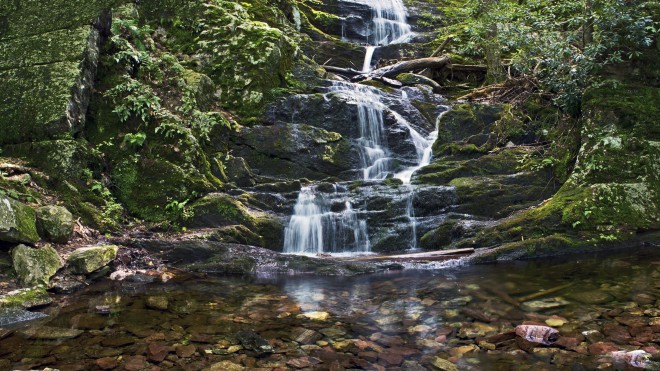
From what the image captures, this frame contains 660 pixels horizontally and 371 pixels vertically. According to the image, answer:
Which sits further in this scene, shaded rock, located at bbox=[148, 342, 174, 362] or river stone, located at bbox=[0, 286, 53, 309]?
river stone, located at bbox=[0, 286, 53, 309]

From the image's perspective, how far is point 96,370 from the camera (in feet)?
11.5

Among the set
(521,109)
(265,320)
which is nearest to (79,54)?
(265,320)

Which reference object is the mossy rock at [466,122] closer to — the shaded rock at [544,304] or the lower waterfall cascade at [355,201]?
the lower waterfall cascade at [355,201]

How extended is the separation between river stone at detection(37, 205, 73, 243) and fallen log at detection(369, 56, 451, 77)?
10747 millimetres

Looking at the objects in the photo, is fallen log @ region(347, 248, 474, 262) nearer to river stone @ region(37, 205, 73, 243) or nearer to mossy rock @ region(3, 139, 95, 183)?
river stone @ region(37, 205, 73, 243)

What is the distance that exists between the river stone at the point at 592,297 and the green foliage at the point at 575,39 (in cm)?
525

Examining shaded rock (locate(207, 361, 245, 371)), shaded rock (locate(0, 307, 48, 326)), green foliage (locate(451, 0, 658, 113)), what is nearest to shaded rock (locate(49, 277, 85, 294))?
shaded rock (locate(0, 307, 48, 326))

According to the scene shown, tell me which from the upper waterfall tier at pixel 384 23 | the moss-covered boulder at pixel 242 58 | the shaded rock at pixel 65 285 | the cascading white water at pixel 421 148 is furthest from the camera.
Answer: the upper waterfall tier at pixel 384 23

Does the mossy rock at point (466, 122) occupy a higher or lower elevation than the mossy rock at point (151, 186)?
higher

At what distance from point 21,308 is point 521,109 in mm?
10813

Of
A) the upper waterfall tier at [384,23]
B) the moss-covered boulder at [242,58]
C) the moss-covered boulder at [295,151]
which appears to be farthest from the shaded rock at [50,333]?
the upper waterfall tier at [384,23]

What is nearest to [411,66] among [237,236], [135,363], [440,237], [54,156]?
[440,237]

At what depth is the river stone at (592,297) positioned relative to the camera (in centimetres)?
481

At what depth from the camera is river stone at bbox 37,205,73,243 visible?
6043 mm
